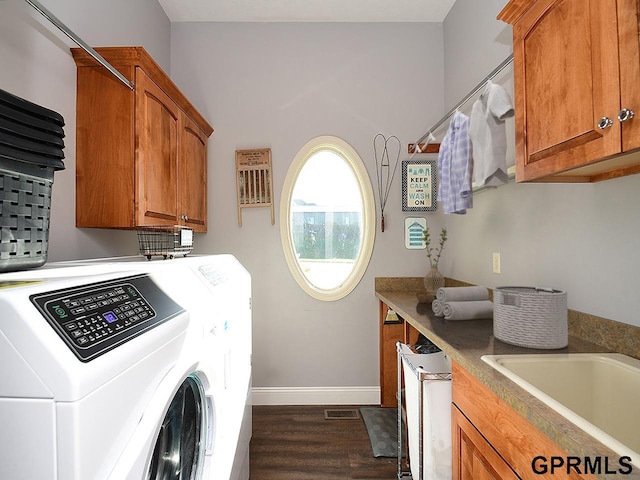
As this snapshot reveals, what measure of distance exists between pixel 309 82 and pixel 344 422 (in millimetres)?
2536

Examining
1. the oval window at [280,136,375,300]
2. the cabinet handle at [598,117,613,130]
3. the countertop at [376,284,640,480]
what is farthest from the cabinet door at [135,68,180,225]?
the cabinet handle at [598,117,613,130]

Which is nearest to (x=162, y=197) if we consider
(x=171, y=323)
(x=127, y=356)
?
(x=171, y=323)

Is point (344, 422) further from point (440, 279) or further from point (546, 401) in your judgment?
point (546, 401)

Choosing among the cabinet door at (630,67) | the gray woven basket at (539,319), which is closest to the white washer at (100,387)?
the gray woven basket at (539,319)

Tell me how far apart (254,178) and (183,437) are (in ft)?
7.05

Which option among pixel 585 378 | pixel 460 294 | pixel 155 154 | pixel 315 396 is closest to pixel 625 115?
pixel 585 378

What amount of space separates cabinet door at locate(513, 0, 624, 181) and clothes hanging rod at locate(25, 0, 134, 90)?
1.59 metres

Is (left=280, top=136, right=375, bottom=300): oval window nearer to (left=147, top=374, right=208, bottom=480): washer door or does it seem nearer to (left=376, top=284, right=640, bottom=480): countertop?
(left=376, top=284, right=640, bottom=480): countertop

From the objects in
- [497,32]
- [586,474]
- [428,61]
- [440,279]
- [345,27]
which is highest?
[345,27]

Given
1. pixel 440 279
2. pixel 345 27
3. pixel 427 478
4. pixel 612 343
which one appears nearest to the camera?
pixel 612 343

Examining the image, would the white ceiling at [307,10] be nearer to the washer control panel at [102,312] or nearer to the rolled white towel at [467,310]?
the rolled white towel at [467,310]

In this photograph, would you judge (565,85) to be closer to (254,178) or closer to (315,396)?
(254,178)

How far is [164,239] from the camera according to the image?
2.52m

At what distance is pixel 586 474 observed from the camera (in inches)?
27.5
